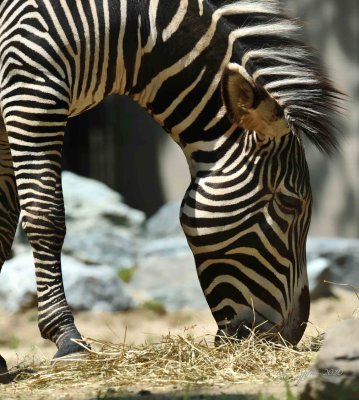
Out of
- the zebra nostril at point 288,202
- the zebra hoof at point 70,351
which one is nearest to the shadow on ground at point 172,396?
the zebra hoof at point 70,351

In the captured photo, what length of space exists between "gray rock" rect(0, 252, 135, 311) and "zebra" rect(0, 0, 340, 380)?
145 inches

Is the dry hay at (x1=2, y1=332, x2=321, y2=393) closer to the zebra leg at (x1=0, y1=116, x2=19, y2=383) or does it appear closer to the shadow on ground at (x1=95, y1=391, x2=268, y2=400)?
the shadow on ground at (x1=95, y1=391, x2=268, y2=400)

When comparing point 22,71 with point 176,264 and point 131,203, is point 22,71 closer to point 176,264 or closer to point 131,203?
point 176,264

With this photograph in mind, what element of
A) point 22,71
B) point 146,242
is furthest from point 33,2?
point 146,242

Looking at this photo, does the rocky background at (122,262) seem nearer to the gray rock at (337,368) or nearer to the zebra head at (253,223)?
the zebra head at (253,223)

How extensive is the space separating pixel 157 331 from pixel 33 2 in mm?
4067

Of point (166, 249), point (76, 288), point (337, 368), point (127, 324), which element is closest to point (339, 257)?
point (166, 249)

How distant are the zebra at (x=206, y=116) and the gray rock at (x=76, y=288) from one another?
3688mm

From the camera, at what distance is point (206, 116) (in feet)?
17.1

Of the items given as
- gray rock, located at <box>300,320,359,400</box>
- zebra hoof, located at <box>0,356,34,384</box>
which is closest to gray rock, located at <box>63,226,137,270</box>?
zebra hoof, located at <box>0,356,34,384</box>

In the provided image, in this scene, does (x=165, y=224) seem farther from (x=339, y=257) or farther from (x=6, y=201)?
(x=6, y=201)

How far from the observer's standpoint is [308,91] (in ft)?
16.8

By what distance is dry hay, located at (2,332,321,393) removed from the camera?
4.35 metres

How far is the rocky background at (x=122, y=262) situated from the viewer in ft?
29.1
